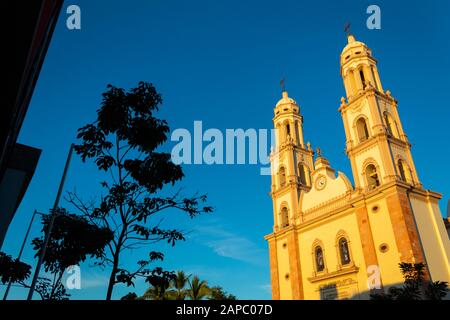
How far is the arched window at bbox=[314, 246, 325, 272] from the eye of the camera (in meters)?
26.2

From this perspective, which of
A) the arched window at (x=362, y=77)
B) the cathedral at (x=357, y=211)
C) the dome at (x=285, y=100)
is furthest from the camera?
the dome at (x=285, y=100)

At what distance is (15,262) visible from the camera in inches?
451

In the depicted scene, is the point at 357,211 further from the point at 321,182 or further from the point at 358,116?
the point at 358,116

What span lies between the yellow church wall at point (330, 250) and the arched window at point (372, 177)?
263cm

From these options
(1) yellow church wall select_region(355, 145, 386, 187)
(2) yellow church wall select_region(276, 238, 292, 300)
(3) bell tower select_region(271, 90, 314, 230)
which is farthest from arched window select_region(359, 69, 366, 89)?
(2) yellow church wall select_region(276, 238, 292, 300)

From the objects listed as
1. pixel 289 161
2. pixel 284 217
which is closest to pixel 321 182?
pixel 289 161

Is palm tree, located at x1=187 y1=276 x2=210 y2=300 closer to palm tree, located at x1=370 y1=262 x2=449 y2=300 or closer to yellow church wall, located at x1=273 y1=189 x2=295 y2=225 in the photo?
yellow church wall, located at x1=273 y1=189 x2=295 y2=225

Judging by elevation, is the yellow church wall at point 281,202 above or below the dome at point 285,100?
below

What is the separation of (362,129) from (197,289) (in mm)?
22090

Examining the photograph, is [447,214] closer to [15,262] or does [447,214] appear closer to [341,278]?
[341,278]

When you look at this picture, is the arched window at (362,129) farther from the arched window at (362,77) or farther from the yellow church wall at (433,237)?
the yellow church wall at (433,237)

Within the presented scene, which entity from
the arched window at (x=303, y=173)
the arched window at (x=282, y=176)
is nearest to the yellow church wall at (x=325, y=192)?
the arched window at (x=303, y=173)

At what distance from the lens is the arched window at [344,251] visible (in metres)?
24.4
